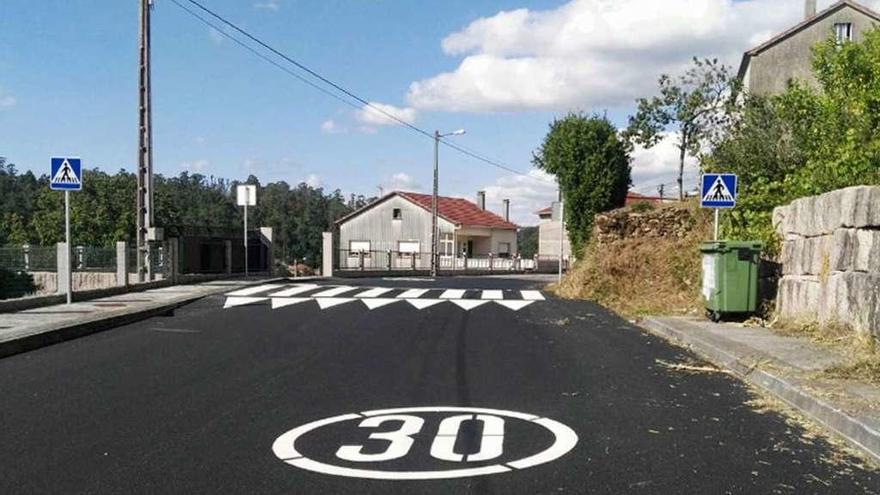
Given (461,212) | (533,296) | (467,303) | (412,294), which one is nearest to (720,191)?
(467,303)

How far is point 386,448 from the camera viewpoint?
5.34 metres

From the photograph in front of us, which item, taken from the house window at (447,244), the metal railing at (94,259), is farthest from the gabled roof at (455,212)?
the metal railing at (94,259)

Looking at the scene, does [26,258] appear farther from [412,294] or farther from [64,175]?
[412,294]

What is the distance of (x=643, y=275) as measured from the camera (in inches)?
726

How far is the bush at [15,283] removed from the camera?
26609 mm

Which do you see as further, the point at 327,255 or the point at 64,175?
the point at 327,255

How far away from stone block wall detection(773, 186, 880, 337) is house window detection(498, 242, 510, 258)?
202ft

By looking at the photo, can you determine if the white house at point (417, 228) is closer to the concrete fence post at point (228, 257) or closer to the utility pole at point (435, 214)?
the utility pole at point (435, 214)

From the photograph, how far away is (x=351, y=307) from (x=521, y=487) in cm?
1155

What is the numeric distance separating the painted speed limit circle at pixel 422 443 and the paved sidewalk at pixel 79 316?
5678 mm

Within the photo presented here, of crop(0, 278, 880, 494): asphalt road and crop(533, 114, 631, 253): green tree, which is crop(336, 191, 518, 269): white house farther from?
crop(0, 278, 880, 494): asphalt road

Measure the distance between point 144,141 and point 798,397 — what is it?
55.7 feet

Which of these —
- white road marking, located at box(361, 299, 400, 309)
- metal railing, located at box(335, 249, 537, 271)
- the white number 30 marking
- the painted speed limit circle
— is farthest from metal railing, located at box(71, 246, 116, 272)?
metal railing, located at box(335, 249, 537, 271)

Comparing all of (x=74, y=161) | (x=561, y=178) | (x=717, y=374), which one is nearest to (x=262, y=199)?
(x=561, y=178)
